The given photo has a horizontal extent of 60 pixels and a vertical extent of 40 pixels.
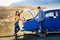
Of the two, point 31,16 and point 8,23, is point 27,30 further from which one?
point 8,23

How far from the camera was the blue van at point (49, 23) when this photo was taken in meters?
7.27

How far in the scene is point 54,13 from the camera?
24.4ft

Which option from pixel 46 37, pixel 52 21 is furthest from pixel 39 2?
pixel 46 37

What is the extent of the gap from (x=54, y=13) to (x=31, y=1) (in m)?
2.37

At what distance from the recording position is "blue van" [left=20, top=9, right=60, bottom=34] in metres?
7.27

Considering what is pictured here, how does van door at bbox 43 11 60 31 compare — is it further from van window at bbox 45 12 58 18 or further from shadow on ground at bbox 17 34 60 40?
shadow on ground at bbox 17 34 60 40

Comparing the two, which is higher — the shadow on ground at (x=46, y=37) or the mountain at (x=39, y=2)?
the mountain at (x=39, y=2)

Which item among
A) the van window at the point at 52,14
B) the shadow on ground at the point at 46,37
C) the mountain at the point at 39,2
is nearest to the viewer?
the shadow on ground at the point at 46,37

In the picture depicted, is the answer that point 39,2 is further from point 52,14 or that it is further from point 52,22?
point 52,22

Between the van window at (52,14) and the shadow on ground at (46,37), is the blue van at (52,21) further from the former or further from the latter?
the shadow on ground at (46,37)

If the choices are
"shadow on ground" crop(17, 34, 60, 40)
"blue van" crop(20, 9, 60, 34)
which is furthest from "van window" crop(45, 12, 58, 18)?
"shadow on ground" crop(17, 34, 60, 40)

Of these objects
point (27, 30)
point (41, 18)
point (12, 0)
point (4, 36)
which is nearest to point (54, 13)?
point (41, 18)

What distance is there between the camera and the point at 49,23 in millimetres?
7266

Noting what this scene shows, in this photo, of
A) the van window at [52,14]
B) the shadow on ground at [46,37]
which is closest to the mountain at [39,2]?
the van window at [52,14]
